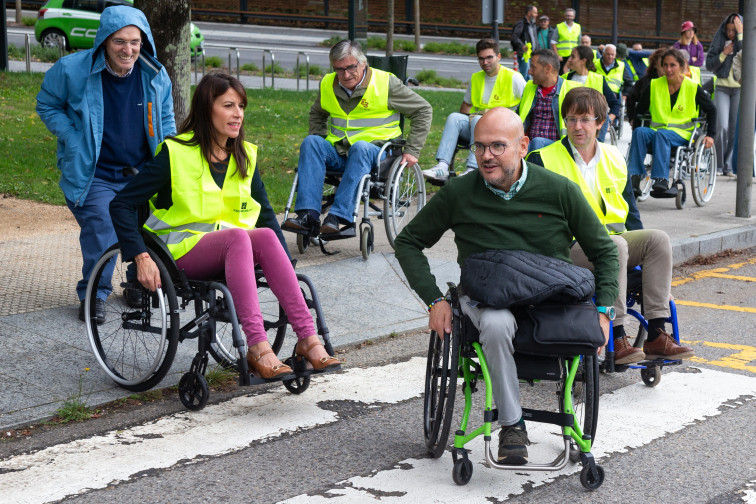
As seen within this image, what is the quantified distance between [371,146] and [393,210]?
0.58m

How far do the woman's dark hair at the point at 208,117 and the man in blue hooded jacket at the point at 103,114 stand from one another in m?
1.14

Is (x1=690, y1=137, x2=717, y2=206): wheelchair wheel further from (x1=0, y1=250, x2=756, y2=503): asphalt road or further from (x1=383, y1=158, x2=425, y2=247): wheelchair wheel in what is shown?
(x1=0, y1=250, x2=756, y2=503): asphalt road

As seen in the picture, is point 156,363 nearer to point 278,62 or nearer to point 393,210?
point 393,210

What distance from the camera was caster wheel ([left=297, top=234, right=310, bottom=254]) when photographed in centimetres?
854

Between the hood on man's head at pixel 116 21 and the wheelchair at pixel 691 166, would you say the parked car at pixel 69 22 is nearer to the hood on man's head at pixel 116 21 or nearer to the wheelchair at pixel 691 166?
the wheelchair at pixel 691 166

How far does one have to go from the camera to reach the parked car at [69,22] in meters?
25.7

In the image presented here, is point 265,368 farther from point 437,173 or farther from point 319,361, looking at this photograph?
point 437,173

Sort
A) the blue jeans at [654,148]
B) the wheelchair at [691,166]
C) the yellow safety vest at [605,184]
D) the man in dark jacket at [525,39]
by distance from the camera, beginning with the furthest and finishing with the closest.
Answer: the man in dark jacket at [525,39], the wheelchair at [691,166], the blue jeans at [654,148], the yellow safety vest at [605,184]

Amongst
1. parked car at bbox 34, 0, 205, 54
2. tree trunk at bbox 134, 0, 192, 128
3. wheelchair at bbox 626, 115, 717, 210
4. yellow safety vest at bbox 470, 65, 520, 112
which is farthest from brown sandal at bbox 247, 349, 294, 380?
parked car at bbox 34, 0, 205, 54

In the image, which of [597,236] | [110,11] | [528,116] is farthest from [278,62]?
[597,236]

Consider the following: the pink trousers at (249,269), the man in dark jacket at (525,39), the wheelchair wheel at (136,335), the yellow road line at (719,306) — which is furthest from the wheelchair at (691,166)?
the man in dark jacket at (525,39)

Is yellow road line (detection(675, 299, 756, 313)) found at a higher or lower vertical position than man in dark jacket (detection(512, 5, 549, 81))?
lower

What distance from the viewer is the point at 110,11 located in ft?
20.5

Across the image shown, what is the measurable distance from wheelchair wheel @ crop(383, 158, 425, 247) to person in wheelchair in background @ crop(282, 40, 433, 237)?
0.55 ft
